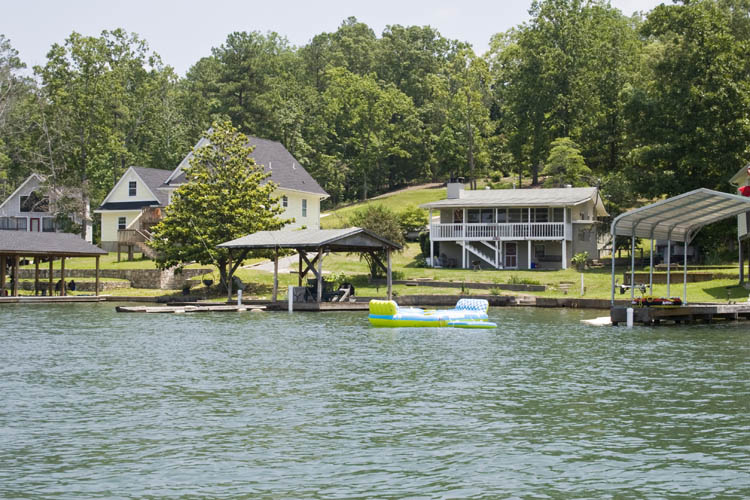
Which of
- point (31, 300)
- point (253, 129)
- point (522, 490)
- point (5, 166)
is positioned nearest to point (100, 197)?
point (5, 166)

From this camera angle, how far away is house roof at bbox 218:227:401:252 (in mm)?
44719

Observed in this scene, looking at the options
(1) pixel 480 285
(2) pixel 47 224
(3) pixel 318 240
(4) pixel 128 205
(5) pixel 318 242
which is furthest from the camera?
(2) pixel 47 224

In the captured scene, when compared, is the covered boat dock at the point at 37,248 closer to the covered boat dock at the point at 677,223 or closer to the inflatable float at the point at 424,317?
the inflatable float at the point at 424,317

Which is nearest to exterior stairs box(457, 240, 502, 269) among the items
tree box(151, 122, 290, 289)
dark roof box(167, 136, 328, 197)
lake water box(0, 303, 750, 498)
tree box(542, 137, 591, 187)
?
tree box(151, 122, 290, 289)

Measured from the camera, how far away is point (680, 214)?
118 feet

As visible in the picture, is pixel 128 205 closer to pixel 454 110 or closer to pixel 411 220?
pixel 411 220

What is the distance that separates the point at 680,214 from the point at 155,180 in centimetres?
5152

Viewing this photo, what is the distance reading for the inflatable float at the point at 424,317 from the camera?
121 feet

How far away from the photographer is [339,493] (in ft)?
39.2

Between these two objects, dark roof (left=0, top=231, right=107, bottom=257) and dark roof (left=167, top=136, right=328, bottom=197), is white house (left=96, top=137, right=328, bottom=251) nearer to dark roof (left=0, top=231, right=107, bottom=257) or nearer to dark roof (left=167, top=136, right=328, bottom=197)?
dark roof (left=167, top=136, right=328, bottom=197)

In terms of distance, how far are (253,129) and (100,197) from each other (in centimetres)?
1956

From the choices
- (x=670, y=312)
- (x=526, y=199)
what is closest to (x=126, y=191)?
(x=526, y=199)

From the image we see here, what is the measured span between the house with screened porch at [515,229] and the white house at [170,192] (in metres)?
14.9

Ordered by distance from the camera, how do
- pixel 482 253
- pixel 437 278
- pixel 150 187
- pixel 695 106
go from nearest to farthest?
1. pixel 437 278
2. pixel 695 106
3. pixel 482 253
4. pixel 150 187
